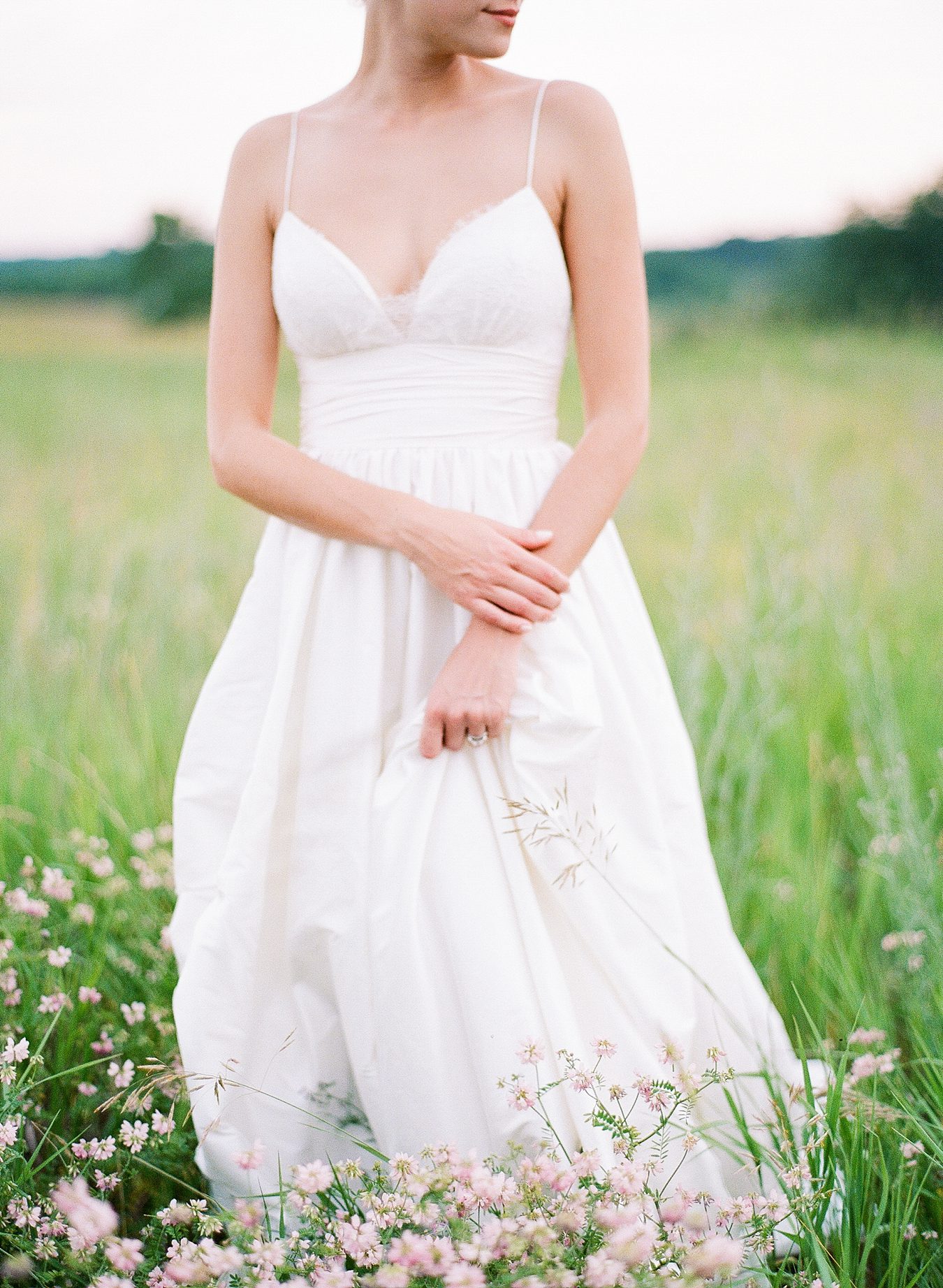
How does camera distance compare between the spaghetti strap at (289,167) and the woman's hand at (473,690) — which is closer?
the woman's hand at (473,690)

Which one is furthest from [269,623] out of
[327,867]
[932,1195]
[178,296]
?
[178,296]

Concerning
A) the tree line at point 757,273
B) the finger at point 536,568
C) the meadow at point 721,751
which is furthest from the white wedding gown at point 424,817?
the tree line at point 757,273

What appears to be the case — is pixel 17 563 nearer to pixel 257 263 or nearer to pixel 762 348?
pixel 257 263

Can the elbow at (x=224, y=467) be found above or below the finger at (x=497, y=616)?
above

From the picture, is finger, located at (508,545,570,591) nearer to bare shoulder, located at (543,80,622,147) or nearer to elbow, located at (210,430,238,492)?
elbow, located at (210,430,238,492)

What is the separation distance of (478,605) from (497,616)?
0.04 m

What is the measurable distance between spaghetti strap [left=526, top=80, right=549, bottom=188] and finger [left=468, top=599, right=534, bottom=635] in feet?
2.24

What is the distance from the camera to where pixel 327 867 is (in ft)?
5.37

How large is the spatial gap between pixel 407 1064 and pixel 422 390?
3.53ft

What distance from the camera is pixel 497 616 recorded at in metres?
1.53

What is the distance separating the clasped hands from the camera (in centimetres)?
154

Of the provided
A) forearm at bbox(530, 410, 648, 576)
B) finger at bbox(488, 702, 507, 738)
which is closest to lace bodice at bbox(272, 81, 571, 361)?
forearm at bbox(530, 410, 648, 576)

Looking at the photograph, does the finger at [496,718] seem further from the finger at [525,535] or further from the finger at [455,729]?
the finger at [525,535]

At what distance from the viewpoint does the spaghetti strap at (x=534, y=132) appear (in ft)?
5.31
